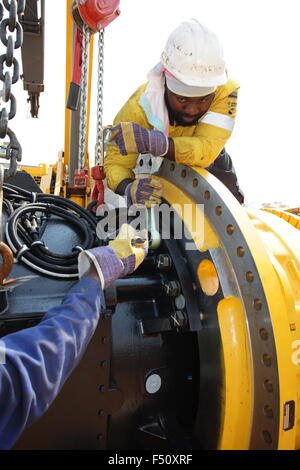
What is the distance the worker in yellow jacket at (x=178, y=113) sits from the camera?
1.87 meters

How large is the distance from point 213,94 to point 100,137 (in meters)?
1.01

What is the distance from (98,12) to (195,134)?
1.71 m

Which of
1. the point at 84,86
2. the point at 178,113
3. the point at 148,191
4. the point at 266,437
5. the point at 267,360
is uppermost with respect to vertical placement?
the point at 84,86

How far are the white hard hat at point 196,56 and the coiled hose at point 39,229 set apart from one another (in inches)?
38.0

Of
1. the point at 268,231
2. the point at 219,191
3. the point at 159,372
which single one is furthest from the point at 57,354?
the point at 268,231

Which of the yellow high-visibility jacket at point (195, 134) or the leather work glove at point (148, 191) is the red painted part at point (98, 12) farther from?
the leather work glove at point (148, 191)

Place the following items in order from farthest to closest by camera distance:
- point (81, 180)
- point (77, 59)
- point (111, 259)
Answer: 1. point (81, 180)
2. point (77, 59)
3. point (111, 259)

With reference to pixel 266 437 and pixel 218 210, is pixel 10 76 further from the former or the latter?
pixel 266 437

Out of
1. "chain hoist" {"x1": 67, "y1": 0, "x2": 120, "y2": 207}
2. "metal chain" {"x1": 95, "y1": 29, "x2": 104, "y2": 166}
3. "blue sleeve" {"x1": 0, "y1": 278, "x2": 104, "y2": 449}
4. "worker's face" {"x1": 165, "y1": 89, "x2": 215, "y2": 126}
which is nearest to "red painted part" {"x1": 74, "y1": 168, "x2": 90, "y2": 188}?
"chain hoist" {"x1": 67, "y1": 0, "x2": 120, "y2": 207}

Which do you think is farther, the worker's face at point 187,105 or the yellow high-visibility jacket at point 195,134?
the worker's face at point 187,105

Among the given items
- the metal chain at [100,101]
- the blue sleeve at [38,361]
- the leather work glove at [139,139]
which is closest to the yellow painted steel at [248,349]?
the blue sleeve at [38,361]

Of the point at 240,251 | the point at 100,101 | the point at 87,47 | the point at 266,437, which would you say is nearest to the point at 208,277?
the point at 240,251

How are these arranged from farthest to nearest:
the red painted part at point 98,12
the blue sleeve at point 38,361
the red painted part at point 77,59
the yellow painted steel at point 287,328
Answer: the red painted part at point 77,59 → the red painted part at point 98,12 → the yellow painted steel at point 287,328 → the blue sleeve at point 38,361

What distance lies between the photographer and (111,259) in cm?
128
